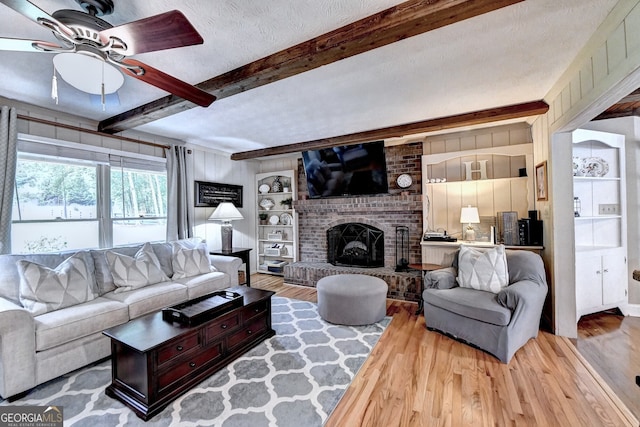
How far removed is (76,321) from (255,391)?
1536mm

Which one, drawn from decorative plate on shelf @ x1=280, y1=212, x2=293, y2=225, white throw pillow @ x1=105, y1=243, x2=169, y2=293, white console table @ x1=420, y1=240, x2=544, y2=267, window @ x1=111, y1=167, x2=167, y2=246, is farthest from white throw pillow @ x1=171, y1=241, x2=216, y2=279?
white console table @ x1=420, y1=240, x2=544, y2=267

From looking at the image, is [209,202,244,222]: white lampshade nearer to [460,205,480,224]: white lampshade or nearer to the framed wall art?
the framed wall art

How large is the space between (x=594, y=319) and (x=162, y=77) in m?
4.70

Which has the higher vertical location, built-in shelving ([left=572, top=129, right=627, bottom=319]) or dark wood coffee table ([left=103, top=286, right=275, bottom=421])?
built-in shelving ([left=572, top=129, right=627, bottom=319])

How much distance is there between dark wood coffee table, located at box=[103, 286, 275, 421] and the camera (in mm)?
1708

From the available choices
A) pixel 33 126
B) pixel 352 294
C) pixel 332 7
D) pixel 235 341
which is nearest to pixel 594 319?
pixel 352 294

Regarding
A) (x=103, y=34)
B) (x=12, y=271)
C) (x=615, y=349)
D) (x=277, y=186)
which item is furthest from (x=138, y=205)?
(x=615, y=349)

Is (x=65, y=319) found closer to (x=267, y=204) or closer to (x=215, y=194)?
(x=215, y=194)

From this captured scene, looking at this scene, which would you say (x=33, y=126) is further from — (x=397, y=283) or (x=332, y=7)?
(x=397, y=283)

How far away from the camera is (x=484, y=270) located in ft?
8.87

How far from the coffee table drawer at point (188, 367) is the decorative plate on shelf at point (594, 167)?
438 centimetres

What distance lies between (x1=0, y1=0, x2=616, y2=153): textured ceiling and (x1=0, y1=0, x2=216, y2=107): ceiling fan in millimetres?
150

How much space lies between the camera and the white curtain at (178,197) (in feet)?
12.8

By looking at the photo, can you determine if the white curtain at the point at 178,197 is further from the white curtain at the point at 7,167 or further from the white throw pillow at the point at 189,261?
the white curtain at the point at 7,167
